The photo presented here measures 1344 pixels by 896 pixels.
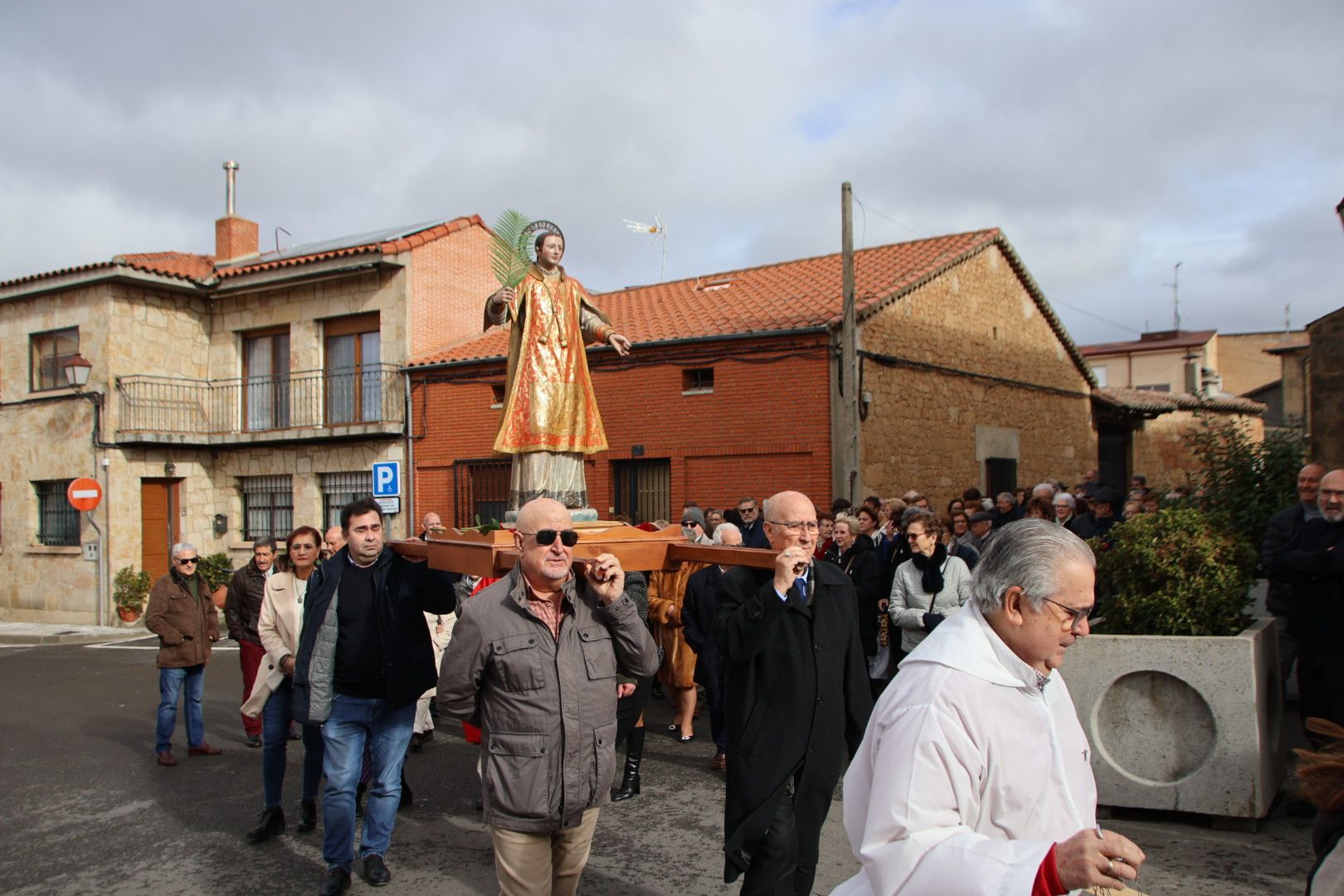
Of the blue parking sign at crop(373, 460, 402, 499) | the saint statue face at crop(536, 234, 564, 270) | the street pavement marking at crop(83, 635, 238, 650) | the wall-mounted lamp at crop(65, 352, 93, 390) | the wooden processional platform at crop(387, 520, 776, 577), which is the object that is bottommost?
the street pavement marking at crop(83, 635, 238, 650)

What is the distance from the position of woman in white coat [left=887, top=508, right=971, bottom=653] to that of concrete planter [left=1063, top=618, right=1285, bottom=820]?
103 cm

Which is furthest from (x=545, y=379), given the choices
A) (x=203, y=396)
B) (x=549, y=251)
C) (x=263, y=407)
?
(x=203, y=396)

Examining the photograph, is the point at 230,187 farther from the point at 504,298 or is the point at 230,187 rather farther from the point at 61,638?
the point at 504,298

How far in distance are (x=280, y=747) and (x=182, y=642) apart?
233 centimetres

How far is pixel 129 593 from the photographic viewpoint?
19766mm

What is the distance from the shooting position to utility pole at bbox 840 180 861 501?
45.9 ft

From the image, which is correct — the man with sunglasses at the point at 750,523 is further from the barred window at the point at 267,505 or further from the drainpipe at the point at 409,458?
the barred window at the point at 267,505

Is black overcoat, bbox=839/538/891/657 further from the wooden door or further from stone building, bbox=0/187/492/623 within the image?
the wooden door

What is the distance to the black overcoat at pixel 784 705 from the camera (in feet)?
12.7

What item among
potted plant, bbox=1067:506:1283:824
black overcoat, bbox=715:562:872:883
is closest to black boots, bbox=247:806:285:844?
black overcoat, bbox=715:562:872:883

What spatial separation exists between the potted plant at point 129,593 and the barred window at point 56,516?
1736 millimetres

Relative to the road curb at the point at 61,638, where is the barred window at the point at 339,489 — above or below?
above

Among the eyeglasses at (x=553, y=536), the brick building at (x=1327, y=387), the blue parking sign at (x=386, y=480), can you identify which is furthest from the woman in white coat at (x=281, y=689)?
the blue parking sign at (x=386, y=480)

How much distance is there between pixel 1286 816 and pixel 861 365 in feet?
34.7
